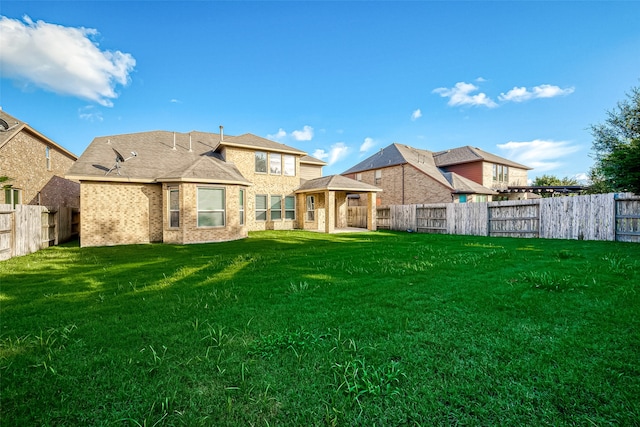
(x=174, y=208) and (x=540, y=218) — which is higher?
(x=174, y=208)

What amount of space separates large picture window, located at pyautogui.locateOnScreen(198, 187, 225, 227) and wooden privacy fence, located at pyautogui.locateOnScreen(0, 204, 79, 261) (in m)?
5.78

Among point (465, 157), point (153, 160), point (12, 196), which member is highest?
point (465, 157)

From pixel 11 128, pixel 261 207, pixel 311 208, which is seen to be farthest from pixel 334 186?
pixel 11 128

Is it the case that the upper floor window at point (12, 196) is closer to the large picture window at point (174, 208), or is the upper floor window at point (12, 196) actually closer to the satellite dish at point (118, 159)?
the satellite dish at point (118, 159)

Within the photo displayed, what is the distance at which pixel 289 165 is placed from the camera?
63.7 feet

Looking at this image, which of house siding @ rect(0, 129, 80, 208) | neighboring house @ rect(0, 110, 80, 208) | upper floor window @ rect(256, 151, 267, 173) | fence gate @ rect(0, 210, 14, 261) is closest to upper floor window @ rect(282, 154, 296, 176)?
upper floor window @ rect(256, 151, 267, 173)

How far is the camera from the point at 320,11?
11.9 meters

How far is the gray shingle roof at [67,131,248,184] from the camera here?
495 inches

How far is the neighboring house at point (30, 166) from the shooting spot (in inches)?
547

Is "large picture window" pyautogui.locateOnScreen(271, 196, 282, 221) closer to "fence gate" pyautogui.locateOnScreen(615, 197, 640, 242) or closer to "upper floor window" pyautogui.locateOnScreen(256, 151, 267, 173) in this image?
"upper floor window" pyautogui.locateOnScreen(256, 151, 267, 173)

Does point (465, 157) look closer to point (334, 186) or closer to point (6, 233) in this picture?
point (334, 186)

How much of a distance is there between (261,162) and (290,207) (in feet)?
12.3

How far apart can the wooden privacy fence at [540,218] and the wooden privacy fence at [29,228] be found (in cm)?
1886

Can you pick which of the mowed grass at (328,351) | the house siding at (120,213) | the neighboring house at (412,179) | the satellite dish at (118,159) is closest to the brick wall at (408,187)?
the neighboring house at (412,179)
